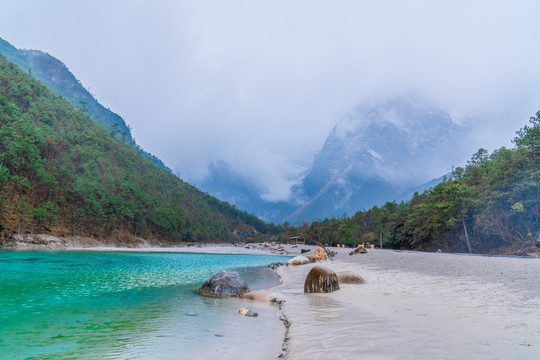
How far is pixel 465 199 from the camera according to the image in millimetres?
62562

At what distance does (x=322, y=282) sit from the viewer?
1520 cm

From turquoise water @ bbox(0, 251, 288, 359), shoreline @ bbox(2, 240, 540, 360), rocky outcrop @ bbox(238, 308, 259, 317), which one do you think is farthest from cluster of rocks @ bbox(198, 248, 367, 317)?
rocky outcrop @ bbox(238, 308, 259, 317)

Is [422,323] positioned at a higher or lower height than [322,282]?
lower

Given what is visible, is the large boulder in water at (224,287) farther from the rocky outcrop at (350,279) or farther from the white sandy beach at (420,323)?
the rocky outcrop at (350,279)

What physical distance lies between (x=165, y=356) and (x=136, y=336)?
2.20 m

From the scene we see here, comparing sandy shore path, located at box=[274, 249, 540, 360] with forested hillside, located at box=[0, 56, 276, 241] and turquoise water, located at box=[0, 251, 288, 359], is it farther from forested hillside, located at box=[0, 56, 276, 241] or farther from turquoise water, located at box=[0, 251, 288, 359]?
forested hillside, located at box=[0, 56, 276, 241]

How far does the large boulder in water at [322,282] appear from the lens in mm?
15094

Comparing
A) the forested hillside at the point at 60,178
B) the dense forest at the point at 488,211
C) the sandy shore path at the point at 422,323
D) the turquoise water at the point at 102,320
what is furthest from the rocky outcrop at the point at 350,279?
the forested hillside at the point at 60,178

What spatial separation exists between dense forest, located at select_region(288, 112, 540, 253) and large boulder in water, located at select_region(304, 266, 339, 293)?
1559 cm

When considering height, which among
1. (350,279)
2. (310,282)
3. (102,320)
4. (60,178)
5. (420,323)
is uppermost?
(60,178)

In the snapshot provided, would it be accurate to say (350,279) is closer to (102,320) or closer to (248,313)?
(248,313)

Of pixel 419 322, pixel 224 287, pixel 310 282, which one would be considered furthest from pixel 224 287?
pixel 419 322

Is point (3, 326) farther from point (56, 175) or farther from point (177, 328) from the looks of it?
point (56, 175)

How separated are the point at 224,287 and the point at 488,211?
194ft
